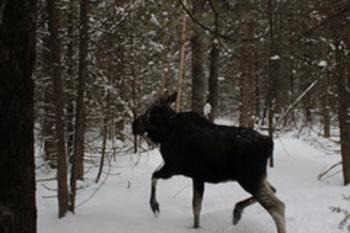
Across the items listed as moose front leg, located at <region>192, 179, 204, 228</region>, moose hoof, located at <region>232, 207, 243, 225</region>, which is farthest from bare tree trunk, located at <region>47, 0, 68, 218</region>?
moose hoof, located at <region>232, 207, 243, 225</region>

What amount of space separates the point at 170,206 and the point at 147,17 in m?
4.67

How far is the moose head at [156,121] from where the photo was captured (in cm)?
805

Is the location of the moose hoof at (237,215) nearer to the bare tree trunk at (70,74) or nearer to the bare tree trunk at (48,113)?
the bare tree trunk at (48,113)

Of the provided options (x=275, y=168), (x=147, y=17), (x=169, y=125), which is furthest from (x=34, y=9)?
(x=275, y=168)

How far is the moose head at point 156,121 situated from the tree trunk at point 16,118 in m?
4.15

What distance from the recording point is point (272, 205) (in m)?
6.59

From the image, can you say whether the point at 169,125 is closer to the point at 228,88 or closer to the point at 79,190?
the point at 79,190

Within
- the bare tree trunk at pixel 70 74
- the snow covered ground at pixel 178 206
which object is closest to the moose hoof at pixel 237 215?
the snow covered ground at pixel 178 206

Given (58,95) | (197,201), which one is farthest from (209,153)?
(58,95)

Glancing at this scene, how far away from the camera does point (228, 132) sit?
7074mm

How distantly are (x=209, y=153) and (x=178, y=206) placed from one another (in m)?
1.89

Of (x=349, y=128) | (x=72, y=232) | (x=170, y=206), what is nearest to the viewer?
(x=72, y=232)

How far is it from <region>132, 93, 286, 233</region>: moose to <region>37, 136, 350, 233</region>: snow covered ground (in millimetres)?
359

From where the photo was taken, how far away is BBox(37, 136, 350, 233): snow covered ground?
7051mm
